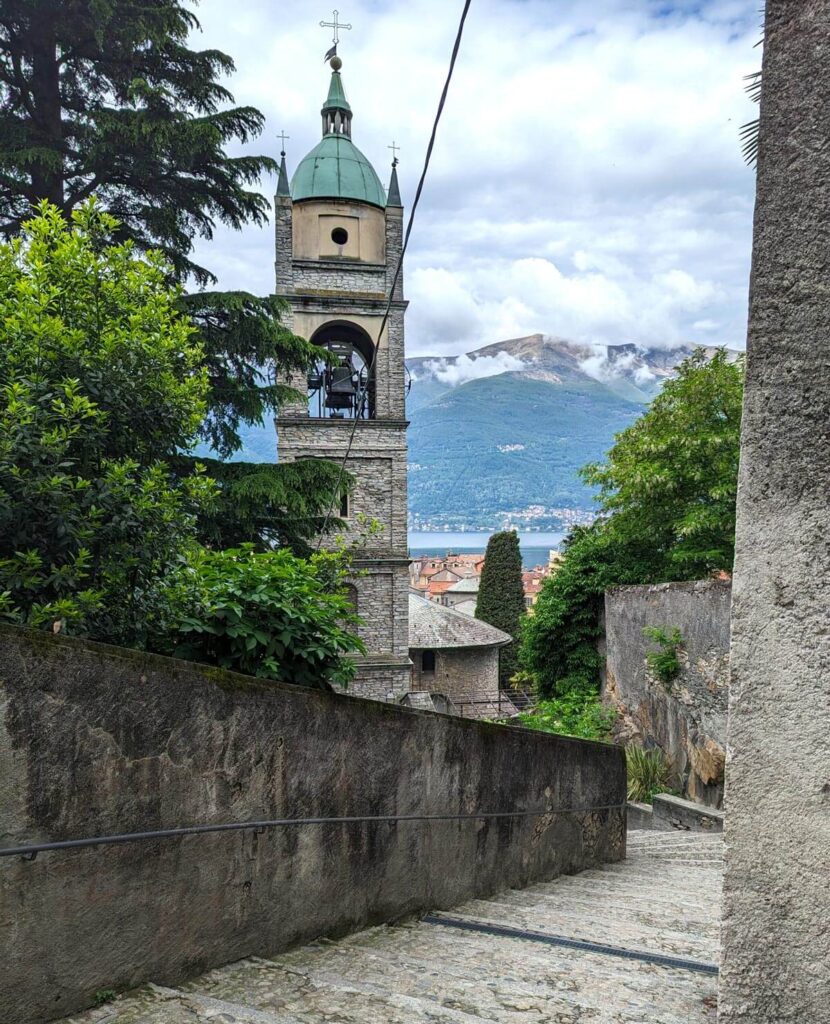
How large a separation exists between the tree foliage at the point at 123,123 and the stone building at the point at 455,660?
22.8 meters

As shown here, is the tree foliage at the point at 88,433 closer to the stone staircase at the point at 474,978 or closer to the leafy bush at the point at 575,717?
the stone staircase at the point at 474,978

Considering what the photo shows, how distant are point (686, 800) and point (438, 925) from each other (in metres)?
6.86

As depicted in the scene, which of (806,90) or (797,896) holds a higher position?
(806,90)

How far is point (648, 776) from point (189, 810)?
8.98 m

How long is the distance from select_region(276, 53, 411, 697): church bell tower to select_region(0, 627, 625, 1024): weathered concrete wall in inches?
774

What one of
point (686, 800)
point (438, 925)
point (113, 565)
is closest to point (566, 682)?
point (686, 800)

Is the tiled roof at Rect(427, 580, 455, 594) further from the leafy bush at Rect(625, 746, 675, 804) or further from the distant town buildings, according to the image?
the leafy bush at Rect(625, 746, 675, 804)

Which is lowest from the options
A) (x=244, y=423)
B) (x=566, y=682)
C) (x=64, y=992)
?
(x=566, y=682)

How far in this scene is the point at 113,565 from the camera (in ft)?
12.3

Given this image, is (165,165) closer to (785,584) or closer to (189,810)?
(189,810)

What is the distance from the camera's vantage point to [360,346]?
982 inches

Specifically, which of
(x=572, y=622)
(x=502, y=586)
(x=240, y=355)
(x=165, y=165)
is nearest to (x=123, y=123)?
(x=165, y=165)

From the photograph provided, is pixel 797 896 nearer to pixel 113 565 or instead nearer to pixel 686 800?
pixel 113 565

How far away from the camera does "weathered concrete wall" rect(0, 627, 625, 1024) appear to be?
239 cm
